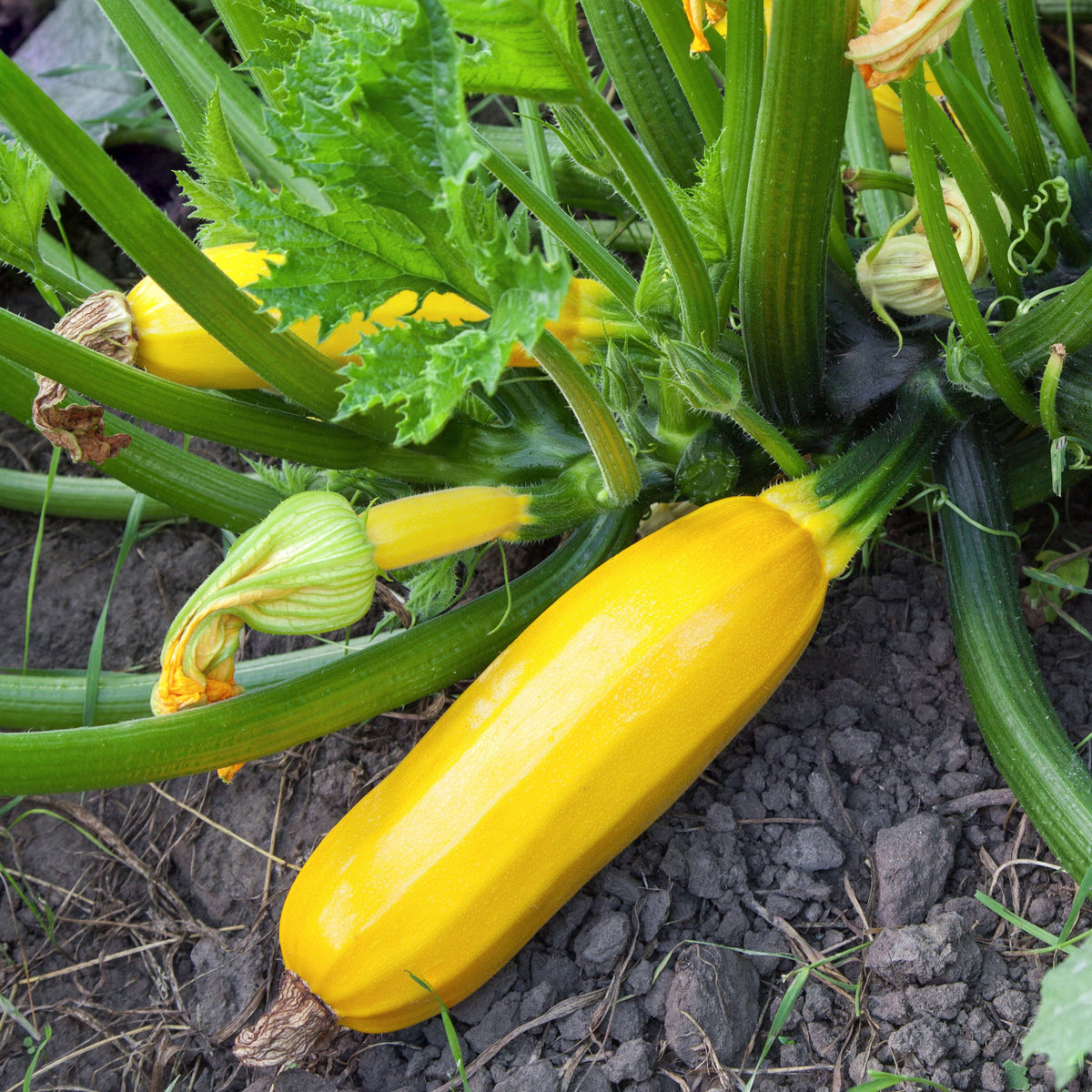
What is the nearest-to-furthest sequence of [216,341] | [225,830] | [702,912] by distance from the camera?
A: [216,341], [702,912], [225,830]

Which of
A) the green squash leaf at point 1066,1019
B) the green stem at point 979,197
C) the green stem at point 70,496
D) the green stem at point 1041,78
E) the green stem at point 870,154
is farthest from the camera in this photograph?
the green stem at point 70,496

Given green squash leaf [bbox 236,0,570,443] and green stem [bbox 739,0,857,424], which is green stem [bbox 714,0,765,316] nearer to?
green stem [bbox 739,0,857,424]

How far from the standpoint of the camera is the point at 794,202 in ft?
4.14

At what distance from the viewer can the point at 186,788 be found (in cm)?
189

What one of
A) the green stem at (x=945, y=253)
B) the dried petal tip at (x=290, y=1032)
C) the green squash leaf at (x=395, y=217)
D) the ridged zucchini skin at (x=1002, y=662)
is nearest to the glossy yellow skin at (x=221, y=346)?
the green squash leaf at (x=395, y=217)

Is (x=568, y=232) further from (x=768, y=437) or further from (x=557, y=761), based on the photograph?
(x=557, y=761)

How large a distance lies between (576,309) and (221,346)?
0.48 m

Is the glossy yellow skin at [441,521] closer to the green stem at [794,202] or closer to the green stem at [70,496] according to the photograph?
the green stem at [794,202]

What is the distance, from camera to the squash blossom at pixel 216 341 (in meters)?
1.42

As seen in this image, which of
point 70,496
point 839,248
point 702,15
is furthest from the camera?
point 70,496

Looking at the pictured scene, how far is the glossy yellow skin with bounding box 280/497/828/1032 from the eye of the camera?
135 cm

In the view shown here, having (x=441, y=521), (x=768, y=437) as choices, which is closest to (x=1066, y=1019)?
(x=768, y=437)

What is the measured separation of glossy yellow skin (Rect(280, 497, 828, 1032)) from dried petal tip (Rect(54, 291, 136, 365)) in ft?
2.12

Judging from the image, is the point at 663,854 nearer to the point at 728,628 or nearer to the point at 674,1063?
the point at 674,1063
